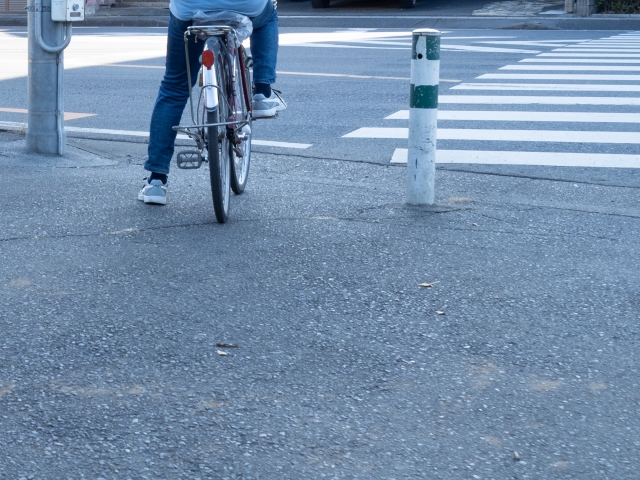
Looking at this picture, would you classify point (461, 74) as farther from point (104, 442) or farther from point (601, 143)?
point (104, 442)

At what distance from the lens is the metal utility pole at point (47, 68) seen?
258 inches

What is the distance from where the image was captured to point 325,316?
3.85 m

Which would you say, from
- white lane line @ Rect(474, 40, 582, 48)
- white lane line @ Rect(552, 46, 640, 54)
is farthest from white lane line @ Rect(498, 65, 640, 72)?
white lane line @ Rect(474, 40, 582, 48)

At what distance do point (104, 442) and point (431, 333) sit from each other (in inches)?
52.8

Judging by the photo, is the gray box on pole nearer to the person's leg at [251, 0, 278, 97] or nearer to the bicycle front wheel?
the person's leg at [251, 0, 278, 97]

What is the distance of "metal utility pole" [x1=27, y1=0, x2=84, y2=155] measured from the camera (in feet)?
21.5

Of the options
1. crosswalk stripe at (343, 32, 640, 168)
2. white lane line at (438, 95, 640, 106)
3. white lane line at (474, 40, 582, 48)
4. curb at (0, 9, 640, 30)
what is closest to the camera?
crosswalk stripe at (343, 32, 640, 168)

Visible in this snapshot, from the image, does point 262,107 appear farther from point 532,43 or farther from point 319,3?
point 319,3

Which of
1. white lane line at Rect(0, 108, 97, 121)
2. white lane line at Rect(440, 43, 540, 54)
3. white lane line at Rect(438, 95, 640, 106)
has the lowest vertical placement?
white lane line at Rect(0, 108, 97, 121)

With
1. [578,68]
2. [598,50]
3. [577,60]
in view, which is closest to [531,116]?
[578,68]

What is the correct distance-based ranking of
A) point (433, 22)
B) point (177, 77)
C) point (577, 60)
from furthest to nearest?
point (433, 22), point (577, 60), point (177, 77)

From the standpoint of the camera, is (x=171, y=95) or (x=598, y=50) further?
(x=598, y=50)

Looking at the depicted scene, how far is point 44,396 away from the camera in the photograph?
3.10 metres

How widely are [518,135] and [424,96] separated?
10.2ft
